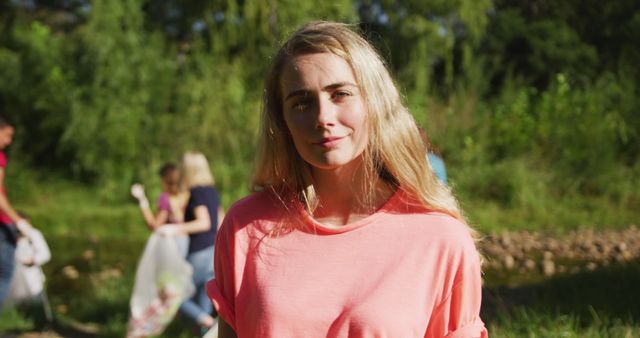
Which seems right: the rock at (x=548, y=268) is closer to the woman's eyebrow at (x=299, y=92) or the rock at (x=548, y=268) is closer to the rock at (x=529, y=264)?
the rock at (x=529, y=264)

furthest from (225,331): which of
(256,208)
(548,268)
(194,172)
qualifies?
(548,268)

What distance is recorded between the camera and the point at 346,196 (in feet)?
4.88

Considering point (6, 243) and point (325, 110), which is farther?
point (6, 243)

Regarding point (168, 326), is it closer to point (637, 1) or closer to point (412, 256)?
point (412, 256)

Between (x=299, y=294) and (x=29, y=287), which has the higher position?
(x=299, y=294)

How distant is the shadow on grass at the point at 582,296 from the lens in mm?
4133

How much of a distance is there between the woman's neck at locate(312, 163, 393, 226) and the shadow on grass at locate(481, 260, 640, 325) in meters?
2.74

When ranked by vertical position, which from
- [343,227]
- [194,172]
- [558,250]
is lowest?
[558,250]

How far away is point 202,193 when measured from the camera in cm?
534

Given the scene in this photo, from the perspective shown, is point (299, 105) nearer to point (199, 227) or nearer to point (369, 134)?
point (369, 134)

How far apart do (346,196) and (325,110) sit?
0.20m

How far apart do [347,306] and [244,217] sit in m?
0.31

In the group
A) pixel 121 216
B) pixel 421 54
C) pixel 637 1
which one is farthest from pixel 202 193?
pixel 637 1

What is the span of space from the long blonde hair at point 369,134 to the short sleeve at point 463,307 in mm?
120
